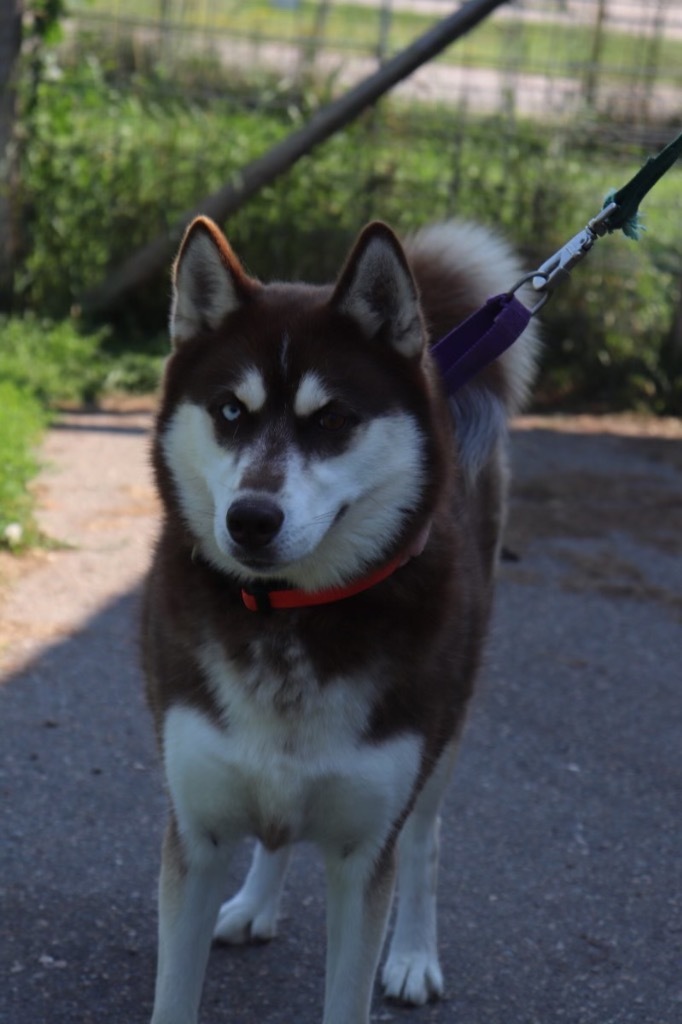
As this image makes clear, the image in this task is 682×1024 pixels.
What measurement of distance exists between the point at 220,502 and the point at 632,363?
18.9 ft

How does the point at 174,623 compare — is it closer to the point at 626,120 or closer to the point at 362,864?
the point at 362,864

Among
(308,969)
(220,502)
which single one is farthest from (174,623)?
(308,969)

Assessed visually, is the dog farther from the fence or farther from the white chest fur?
the fence

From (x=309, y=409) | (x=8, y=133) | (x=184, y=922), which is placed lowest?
(x=184, y=922)

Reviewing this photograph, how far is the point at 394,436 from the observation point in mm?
2383

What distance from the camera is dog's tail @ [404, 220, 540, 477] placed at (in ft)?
9.80

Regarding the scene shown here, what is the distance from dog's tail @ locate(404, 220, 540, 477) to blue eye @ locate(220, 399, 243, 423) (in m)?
0.72

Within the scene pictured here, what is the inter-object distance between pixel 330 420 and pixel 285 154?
16.8 feet

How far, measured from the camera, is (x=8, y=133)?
7406mm

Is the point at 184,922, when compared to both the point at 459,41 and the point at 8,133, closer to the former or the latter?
the point at 8,133

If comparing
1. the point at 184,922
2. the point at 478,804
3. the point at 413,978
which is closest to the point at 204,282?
the point at 184,922

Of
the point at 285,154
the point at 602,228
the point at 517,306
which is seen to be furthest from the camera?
the point at 285,154

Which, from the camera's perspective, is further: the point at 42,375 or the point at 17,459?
the point at 42,375

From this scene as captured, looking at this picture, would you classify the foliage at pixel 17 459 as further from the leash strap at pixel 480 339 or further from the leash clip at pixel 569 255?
the leash clip at pixel 569 255
